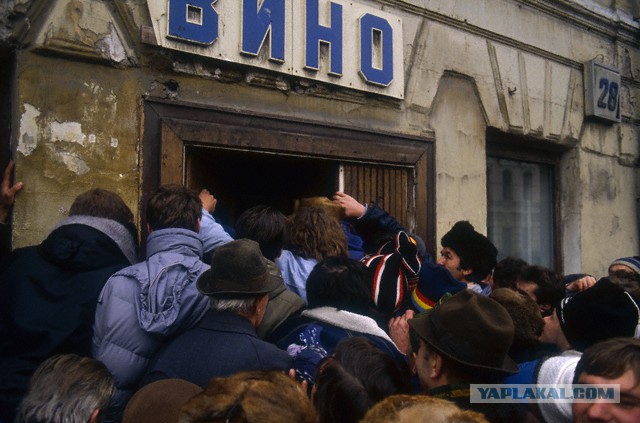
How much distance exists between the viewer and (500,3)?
4875 millimetres

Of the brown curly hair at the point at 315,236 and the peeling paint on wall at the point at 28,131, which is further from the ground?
the peeling paint on wall at the point at 28,131

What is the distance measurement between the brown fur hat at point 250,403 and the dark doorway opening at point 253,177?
228cm

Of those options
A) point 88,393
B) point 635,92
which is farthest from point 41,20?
point 635,92

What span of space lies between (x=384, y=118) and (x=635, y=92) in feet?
12.5

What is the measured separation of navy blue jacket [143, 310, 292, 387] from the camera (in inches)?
69.5

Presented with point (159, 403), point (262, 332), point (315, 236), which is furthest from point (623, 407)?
point (315, 236)

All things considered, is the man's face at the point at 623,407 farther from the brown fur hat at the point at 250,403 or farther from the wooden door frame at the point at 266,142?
the wooden door frame at the point at 266,142

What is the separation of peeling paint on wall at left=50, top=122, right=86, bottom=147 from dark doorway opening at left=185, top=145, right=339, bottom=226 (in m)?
0.61

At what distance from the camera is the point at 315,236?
108 inches

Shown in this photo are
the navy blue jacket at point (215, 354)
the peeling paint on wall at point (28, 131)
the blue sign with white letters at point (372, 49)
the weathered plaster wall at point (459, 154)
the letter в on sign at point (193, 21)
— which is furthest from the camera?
the weathered plaster wall at point (459, 154)

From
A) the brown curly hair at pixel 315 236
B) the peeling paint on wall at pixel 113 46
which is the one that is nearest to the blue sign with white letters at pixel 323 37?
the peeling paint on wall at pixel 113 46

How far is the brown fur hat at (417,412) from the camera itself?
3.44 feet

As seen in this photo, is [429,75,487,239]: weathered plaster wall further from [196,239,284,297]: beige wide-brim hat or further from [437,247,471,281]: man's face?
[196,239,284,297]: beige wide-brim hat

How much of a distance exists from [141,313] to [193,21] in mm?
1904
